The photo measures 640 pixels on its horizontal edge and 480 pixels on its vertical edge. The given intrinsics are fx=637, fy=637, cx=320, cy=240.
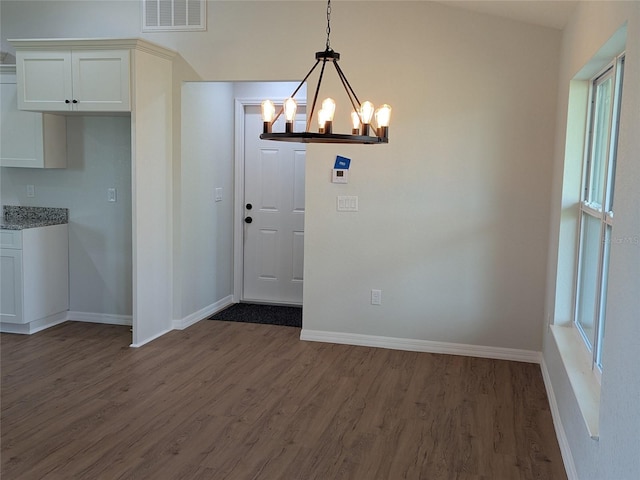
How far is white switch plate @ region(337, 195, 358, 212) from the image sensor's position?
16.4ft

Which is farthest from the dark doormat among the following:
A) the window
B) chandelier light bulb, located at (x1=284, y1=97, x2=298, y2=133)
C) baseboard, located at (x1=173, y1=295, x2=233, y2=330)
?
chandelier light bulb, located at (x1=284, y1=97, x2=298, y2=133)

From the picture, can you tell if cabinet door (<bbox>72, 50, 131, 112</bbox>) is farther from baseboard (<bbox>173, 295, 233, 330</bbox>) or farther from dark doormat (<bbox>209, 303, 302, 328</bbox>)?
dark doormat (<bbox>209, 303, 302, 328</bbox>)

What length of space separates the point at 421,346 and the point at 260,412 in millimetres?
1727

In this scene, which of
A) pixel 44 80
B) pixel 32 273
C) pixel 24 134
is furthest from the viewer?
pixel 24 134

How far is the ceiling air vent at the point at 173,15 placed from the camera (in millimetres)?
5125

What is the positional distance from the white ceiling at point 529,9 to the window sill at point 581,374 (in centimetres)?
196

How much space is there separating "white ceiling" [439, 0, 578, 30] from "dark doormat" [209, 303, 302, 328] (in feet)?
9.70

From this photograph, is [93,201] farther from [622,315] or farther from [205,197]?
[622,315]

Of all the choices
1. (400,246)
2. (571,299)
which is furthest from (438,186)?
(571,299)

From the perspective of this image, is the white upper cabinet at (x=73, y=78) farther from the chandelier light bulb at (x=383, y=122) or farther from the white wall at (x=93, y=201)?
the chandelier light bulb at (x=383, y=122)

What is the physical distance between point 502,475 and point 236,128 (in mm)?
4269

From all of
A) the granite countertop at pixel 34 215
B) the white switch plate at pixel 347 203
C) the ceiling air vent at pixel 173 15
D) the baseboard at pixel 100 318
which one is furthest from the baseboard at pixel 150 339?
the ceiling air vent at pixel 173 15

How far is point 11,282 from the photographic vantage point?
5.05 metres

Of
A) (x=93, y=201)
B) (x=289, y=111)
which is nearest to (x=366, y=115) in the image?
(x=289, y=111)
